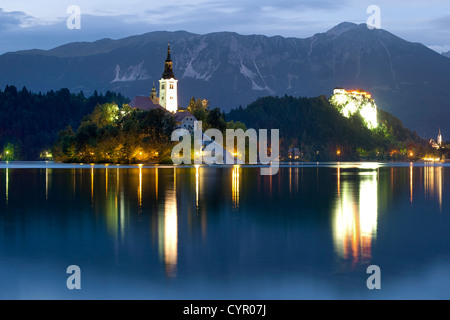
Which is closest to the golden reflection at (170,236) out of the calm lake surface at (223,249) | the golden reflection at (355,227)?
the calm lake surface at (223,249)

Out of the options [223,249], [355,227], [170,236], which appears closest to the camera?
[223,249]

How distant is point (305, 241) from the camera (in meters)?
25.1

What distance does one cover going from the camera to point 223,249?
2325 cm

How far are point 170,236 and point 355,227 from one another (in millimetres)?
9043

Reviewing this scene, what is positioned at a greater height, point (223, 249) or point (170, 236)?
point (170, 236)

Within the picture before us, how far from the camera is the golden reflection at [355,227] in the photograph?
73.4 ft

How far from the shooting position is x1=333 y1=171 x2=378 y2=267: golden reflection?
2238 centimetres

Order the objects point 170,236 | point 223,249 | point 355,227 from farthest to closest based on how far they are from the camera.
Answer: point 355,227
point 170,236
point 223,249

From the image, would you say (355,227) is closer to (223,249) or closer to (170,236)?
(223,249)

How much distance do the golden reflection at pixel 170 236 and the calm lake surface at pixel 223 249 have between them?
63 millimetres

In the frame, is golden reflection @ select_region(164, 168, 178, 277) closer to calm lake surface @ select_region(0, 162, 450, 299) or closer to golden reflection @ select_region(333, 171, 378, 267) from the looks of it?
calm lake surface @ select_region(0, 162, 450, 299)

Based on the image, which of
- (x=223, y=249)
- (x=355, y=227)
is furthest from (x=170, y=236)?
(x=355, y=227)

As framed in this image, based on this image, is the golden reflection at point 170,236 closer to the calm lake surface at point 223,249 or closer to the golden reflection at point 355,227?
the calm lake surface at point 223,249

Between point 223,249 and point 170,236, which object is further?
point 170,236
